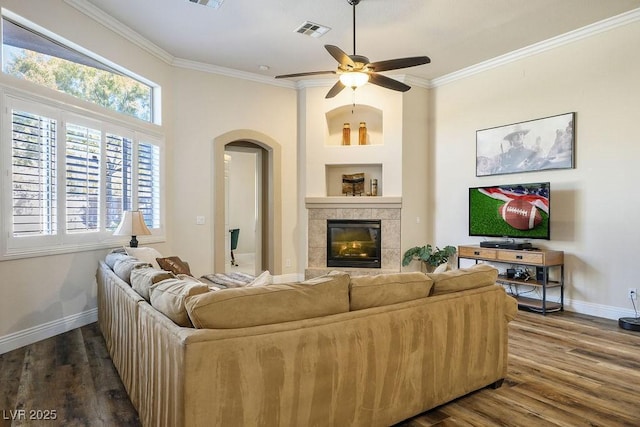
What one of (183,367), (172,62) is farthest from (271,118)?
(183,367)

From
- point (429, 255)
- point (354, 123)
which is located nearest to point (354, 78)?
point (354, 123)

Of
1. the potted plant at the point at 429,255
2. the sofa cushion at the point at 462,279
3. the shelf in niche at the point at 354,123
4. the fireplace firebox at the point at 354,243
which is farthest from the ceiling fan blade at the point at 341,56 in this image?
the potted plant at the point at 429,255

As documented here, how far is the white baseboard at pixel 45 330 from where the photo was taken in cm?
332

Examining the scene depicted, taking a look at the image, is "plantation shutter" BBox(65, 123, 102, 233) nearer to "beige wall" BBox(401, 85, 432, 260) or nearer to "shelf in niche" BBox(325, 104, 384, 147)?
"shelf in niche" BBox(325, 104, 384, 147)

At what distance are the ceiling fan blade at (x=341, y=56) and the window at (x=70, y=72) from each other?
2.63m

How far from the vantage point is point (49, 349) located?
134 inches

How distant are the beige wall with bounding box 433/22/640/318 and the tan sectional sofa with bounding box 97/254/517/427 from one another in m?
2.59

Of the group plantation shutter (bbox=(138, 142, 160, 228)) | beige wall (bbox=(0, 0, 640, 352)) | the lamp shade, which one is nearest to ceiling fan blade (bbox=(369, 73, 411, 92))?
beige wall (bbox=(0, 0, 640, 352))

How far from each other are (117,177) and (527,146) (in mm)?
5007

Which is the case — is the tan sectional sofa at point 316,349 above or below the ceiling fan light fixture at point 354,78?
below

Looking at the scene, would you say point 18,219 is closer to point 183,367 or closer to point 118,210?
point 118,210

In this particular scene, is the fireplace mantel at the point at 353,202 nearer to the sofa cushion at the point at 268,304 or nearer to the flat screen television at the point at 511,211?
the flat screen television at the point at 511,211

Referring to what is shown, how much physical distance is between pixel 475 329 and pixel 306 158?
4404mm

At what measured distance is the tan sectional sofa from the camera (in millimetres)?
1609
